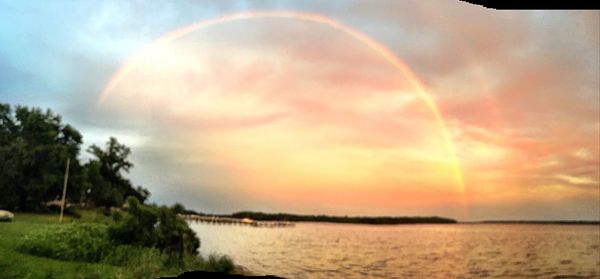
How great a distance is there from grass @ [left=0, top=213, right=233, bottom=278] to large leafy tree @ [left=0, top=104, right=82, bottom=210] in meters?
0.49

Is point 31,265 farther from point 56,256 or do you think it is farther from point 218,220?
point 218,220

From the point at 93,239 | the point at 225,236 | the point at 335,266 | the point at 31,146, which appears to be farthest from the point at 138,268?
the point at 335,266

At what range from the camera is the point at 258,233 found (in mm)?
15305

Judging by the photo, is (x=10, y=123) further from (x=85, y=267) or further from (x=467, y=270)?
(x=467, y=270)

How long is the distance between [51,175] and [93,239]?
178 cm

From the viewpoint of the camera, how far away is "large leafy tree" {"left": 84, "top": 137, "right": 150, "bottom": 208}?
9.19 m

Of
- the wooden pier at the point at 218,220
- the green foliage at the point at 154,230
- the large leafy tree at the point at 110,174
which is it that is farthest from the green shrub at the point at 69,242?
the wooden pier at the point at 218,220

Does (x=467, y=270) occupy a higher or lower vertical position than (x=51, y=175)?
lower

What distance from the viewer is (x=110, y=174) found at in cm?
934

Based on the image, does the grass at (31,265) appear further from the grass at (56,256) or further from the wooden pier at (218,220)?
the wooden pier at (218,220)

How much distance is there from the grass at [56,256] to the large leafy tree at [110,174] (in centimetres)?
59

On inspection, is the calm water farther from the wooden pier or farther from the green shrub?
the green shrub

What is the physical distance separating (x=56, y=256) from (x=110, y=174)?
7.85 feet

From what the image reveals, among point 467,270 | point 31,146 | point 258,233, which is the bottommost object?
point 467,270
